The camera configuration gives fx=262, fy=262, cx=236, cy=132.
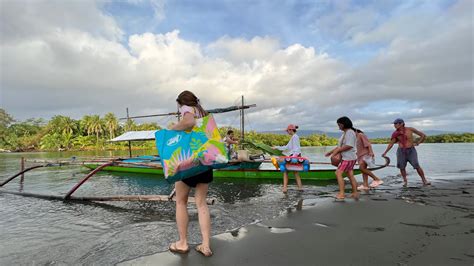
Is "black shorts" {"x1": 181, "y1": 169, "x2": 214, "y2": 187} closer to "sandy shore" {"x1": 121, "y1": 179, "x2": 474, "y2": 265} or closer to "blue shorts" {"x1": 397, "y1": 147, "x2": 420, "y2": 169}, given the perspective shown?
"sandy shore" {"x1": 121, "y1": 179, "x2": 474, "y2": 265}

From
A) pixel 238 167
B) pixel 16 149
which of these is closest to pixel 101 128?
pixel 16 149

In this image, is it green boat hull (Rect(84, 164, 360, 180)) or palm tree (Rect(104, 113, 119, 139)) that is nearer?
green boat hull (Rect(84, 164, 360, 180))

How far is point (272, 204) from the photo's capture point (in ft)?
21.8

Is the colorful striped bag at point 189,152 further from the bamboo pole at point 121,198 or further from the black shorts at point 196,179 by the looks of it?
the bamboo pole at point 121,198

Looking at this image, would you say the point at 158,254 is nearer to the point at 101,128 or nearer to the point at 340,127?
the point at 340,127

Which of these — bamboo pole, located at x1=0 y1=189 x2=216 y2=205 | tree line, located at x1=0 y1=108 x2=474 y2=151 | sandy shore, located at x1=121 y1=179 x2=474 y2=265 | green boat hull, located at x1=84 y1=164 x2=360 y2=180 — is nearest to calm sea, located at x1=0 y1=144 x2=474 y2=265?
bamboo pole, located at x1=0 y1=189 x2=216 y2=205

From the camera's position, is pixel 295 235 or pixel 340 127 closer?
pixel 295 235

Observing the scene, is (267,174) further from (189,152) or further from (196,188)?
(189,152)

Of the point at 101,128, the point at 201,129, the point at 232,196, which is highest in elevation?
the point at 101,128

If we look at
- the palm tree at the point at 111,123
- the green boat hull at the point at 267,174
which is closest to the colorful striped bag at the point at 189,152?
the green boat hull at the point at 267,174

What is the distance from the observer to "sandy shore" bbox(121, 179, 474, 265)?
2975 mm

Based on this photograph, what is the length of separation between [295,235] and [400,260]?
135 centimetres

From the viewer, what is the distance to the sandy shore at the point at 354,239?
2975mm

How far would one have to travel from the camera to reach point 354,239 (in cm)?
356
